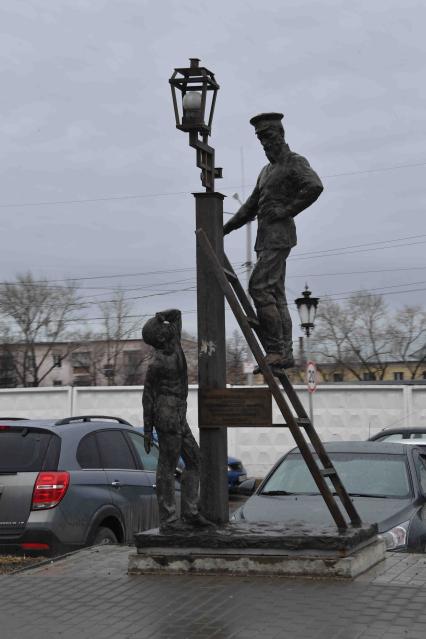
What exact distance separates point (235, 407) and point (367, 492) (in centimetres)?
216

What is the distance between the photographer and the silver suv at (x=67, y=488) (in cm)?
891

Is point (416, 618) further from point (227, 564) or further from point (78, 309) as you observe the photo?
point (78, 309)

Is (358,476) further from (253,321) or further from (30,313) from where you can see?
(30,313)

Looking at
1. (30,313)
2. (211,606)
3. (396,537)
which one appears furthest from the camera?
(30,313)

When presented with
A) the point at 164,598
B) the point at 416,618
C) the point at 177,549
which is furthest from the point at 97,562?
the point at 416,618

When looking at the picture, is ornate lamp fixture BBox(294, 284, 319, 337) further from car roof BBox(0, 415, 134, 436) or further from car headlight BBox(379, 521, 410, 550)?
car headlight BBox(379, 521, 410, 550)

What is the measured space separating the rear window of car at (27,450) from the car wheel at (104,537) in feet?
2.98

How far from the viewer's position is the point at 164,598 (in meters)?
6.81

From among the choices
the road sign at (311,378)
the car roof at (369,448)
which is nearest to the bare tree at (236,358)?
the road sign at (311,378)

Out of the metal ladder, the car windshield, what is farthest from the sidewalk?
the car windshield

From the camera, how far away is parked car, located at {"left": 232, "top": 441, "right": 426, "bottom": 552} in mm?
8805

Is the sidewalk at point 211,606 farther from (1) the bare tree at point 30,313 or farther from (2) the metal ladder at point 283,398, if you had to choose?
(1) the bare tree at point 30,313

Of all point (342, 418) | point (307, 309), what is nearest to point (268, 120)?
point (307, 309)

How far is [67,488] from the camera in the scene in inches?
359
